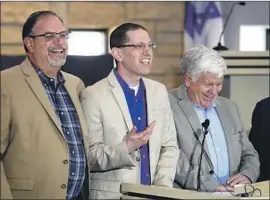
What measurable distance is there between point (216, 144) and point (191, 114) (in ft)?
0.53

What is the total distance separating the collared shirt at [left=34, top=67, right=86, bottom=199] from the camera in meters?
2.30

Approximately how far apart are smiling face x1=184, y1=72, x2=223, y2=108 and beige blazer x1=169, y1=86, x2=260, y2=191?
4cm

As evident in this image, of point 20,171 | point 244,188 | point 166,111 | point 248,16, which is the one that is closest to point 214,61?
point 166,111

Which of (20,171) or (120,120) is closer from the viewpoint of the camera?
(20,171)

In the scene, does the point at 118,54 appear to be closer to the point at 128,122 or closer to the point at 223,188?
the point at 128,122

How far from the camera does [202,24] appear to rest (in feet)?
15.2

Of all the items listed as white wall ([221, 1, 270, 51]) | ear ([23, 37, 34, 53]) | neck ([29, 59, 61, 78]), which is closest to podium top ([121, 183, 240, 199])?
neck ([29, 59, 61, 78])

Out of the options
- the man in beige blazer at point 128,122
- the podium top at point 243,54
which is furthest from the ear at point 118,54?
the podium top at point 243,54

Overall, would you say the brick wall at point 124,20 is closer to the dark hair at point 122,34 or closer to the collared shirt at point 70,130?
the dark hair at point 122,34

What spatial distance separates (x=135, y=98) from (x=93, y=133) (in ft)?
0.75

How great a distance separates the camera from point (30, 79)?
2275 millimetres

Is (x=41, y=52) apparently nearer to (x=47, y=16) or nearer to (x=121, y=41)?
(x=47, y=16)

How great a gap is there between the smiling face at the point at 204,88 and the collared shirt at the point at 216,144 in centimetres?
4

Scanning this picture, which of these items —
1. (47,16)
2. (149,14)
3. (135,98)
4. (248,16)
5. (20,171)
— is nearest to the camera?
(20,171)
